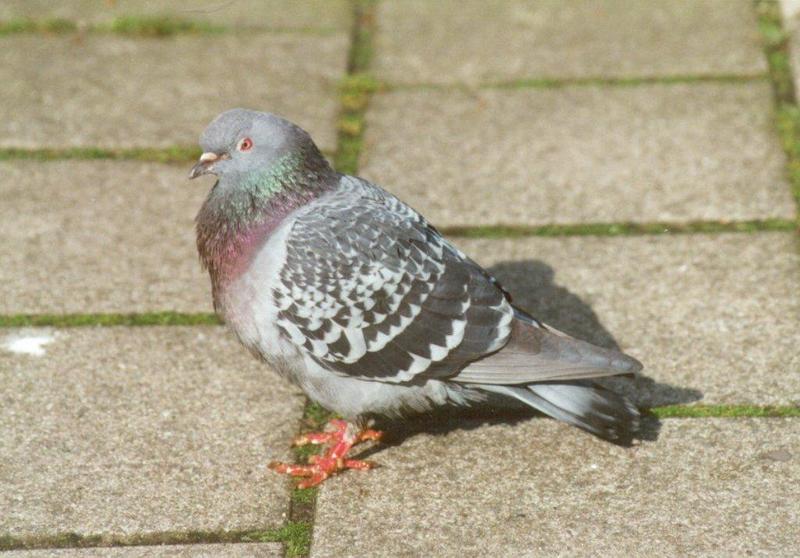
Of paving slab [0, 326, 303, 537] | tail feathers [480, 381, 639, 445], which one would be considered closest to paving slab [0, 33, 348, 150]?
paving slab [0, 326, 303, 537]

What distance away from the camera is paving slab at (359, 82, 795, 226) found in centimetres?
547

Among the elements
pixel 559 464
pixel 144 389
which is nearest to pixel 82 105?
pixel 144 389

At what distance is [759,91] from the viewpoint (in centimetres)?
624

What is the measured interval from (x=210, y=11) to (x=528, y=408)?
3.91m

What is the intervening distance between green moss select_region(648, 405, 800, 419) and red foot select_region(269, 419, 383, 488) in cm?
100

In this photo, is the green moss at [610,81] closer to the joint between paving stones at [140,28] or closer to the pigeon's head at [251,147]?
the joint between paving stones at [140,28]

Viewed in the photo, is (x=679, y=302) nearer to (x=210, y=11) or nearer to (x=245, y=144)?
(x=245, y=144)

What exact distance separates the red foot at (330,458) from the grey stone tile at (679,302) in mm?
998

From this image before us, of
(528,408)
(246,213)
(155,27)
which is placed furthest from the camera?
(155,27)

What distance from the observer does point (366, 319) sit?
4.00m

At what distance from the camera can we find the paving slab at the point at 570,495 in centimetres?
363

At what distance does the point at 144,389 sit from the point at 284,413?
527 mm

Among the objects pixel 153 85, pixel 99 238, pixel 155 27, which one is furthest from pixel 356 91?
pixel 99 238

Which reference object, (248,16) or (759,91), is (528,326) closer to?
(759,91)
